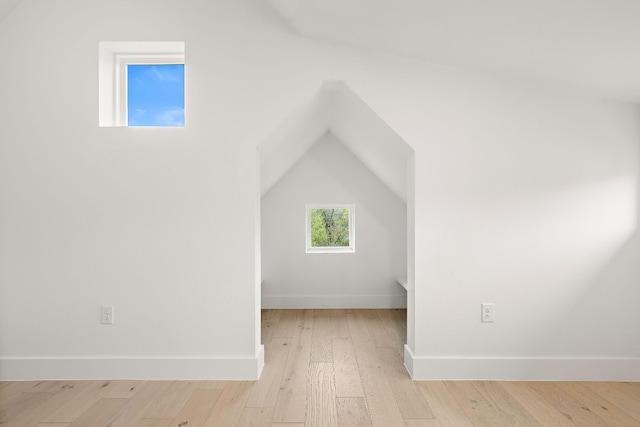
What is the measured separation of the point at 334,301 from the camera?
4.44 meters

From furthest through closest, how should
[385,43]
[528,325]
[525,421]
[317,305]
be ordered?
1. [317,305]
2. [528,325]
3. [385,43]
4. [525,421]

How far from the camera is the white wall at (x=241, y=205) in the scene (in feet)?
8.39

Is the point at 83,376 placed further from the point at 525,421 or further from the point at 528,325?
the point at 528,325

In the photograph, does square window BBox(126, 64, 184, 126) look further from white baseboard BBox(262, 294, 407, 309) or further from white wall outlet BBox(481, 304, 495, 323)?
white wall outlet BBox(481, 304, 495, 323)

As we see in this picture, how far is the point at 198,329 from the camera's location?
2.62 metres

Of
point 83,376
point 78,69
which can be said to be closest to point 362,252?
point 83,376

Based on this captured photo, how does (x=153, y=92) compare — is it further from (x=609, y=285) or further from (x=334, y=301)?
(x=609, y=285)

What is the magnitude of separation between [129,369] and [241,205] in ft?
4.26

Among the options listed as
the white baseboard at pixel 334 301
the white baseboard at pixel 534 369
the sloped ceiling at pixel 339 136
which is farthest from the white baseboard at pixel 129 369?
the white baseboard at pixel 334 301

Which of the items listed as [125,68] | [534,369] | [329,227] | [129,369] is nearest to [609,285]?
[534,369]

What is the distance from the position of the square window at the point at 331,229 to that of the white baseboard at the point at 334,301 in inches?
21.0

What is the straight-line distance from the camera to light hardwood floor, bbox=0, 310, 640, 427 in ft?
6.89

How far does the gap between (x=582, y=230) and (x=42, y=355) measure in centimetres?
361

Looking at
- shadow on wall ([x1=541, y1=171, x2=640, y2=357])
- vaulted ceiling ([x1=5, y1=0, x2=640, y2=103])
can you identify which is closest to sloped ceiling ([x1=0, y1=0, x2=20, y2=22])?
vaulted ceiling ([x1=5, y1=0, x2=640, y2=103])
